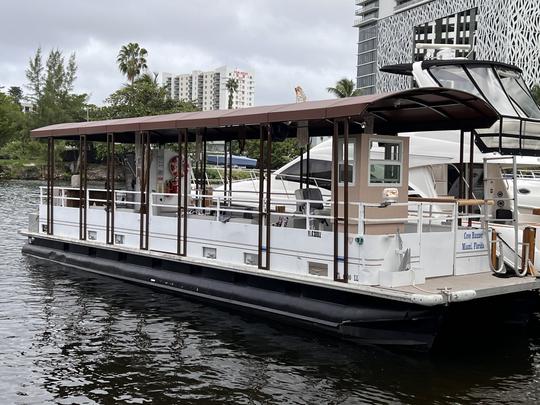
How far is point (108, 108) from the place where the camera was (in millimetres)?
60719

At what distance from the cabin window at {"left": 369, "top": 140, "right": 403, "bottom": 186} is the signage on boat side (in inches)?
60.1

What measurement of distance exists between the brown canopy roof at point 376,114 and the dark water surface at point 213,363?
3.82m

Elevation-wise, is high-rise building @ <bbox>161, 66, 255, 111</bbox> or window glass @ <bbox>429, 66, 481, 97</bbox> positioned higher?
high-rise building @ <bbox>161, 66, 255, 111</bbox>

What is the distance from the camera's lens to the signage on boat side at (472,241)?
11.8m

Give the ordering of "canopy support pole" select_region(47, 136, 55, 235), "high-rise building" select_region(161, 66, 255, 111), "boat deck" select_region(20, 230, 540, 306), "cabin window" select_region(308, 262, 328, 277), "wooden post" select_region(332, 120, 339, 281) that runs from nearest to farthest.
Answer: "boat deck" select_region(20, 230, 540, 306) < "wooden post" select_region(332, 120, 339, 281) < "cabin window" select_region(308, 262, 328, 277) < "canopy support pole" select_region(47, 136, 55, 235) < "high-rise building" select_region(161, 66, 255, 111)

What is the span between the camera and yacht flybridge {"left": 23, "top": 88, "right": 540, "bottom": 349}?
10.4 m

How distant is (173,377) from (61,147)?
7031cm

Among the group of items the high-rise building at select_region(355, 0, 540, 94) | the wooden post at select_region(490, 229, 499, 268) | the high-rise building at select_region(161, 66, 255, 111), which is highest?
the high-rise building at select_region(161, 66, 255, 111)

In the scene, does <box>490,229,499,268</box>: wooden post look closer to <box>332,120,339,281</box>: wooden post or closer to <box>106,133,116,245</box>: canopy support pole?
<box>332,120,339,281</box>: wooden post

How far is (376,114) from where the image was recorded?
1248 centimetres

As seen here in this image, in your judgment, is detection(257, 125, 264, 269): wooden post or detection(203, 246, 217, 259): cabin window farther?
detection(203, 246, 217, 259): cabin window

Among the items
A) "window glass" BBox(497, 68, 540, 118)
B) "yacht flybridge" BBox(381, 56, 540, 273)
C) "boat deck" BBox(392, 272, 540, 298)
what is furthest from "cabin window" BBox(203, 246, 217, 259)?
"window glass" BBox(497, 68, 540, 118)

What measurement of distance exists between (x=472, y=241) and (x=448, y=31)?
285 feet

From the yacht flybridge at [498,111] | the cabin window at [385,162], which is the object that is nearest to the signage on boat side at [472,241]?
the cabin window at [385,162]
